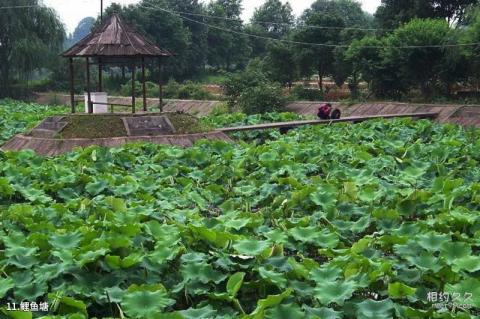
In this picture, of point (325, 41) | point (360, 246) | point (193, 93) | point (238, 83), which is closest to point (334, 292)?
point (360, 246)

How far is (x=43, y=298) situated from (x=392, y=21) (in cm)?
3028

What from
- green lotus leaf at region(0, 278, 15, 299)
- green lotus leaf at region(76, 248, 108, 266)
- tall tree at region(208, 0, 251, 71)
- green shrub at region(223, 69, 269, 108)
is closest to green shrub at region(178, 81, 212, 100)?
green shrub at region(223, 69, 269, 108)

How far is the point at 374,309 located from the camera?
156 inches

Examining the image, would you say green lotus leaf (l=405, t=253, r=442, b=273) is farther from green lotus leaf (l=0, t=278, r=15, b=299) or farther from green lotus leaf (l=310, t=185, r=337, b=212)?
green lotus leaf (l=0, t=278, r=15, b=299)

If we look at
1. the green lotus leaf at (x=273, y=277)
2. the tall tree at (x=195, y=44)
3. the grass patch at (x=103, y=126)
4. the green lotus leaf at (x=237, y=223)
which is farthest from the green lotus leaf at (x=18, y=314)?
the tall tree at (x=195, y=44)

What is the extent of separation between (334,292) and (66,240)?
2178 millimetres

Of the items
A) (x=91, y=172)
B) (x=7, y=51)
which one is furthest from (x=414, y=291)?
(x=7, y=51)

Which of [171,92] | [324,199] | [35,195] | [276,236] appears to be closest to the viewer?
[276,236]

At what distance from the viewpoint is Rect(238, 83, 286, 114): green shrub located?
84.6 ft

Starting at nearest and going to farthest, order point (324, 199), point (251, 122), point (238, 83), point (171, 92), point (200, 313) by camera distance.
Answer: point (200, 313) < point (324, 199) < point (251, 122) < point (238, 83) < point (171, 92)

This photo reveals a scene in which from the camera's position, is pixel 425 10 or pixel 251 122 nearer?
pixel 251 122

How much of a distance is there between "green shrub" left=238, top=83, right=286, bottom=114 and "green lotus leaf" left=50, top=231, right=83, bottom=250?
68.5 feet

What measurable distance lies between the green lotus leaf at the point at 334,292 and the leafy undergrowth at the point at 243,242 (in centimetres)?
1

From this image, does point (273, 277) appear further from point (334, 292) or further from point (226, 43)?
point (226, 43)
